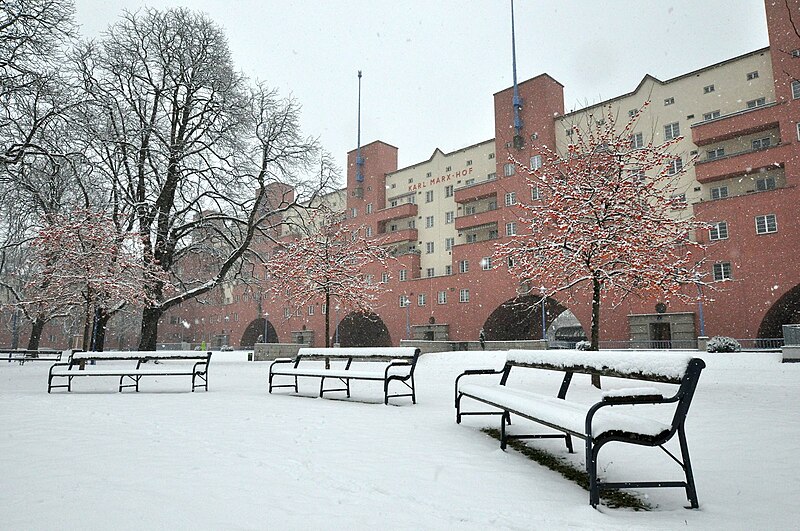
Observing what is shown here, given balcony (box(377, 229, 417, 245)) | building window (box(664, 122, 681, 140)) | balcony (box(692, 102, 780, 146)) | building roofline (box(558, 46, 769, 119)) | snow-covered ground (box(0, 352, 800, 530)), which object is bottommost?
snow-covered ground (box(0, 352, 800, 530))

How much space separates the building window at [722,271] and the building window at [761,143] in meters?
6.92

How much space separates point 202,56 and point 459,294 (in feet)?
79.1

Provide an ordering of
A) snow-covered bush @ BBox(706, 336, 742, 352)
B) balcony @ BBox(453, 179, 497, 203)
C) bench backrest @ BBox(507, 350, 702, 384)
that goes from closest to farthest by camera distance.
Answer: bench backrest @ BBox(507, 350, 702, 384)
snow-covered bush @ BBox(706, 336, 742, 352)
balcony @ BBox(453, 179, 497, 203)

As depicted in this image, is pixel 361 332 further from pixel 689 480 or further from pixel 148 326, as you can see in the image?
pixel 689 480

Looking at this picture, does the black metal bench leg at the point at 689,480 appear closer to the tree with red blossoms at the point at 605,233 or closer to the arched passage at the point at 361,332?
the tree with red blossoms at the point at 605,233

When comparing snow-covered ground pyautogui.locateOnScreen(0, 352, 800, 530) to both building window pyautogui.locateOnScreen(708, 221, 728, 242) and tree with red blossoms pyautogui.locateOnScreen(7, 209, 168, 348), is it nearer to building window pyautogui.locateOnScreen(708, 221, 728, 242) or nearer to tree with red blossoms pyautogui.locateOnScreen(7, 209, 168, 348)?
tree with red blossoms pyautogui.locateOnScreen(7, 209, 168, 348)

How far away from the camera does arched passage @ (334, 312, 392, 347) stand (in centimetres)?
4878

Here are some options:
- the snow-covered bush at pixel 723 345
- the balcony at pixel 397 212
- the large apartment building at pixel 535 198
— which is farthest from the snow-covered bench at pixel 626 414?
the balcony at pixel 397 212

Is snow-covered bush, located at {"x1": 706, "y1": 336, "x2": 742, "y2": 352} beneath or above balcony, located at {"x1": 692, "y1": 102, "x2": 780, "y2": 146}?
beneath

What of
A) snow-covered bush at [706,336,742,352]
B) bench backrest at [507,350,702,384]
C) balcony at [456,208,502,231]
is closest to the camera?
bench backrest at [507,350,702,384]

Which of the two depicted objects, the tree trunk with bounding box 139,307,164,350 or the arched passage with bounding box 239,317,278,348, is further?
the arched passage with bounding box 239,317,278,348

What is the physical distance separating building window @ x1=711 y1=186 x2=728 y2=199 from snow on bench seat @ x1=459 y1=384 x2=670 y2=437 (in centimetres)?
3042

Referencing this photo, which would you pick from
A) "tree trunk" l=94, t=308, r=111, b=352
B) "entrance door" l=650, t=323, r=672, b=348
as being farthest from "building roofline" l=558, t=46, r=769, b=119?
"tree trunk" l=94, t=308, r=111, b=352

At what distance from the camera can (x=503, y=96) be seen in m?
39.1
